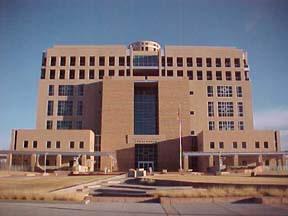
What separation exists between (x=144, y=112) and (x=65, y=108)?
1364 cm

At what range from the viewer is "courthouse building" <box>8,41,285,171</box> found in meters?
52.5

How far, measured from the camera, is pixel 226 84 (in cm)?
6200

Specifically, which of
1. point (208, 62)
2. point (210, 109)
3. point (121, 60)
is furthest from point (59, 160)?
point (208, 62)

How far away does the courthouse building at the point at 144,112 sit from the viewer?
52.5 m

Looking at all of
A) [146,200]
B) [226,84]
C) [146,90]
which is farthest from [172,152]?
[146,200]

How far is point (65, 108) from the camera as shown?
6028 centimetres

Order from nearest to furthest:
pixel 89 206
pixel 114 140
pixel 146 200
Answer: pixel 89 206 < pixel 146 200 < pixel 114 140

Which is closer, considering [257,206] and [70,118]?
[257,206]

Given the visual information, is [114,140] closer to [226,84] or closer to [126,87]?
[126,87]

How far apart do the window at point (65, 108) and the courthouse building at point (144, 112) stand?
0.55ft

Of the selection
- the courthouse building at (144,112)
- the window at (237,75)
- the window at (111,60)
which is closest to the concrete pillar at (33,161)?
the courthouse building at (144,112)

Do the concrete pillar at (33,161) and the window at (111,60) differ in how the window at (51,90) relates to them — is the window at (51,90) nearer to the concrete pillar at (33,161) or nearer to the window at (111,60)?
the window at (111,60)

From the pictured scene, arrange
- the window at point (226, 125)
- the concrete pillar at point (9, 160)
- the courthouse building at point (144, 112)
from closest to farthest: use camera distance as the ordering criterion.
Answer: the concrete pillar at point (9, 160)
the courthouse building at point (144, 112)
the window at point (226, 125)

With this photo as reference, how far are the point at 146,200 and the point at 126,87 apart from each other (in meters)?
47.4
